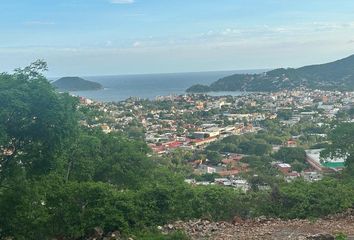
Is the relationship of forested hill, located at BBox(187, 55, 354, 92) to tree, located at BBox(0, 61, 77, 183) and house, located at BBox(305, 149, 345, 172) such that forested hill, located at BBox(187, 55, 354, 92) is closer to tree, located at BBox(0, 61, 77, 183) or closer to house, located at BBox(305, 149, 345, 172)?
house, located at BBox(305, 149, 345, 172)

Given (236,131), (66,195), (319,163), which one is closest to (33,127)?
(66,195)

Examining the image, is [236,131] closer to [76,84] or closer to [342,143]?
[342,143]

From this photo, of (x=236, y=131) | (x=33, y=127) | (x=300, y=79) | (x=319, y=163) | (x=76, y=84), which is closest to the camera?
(x=33, y=127)

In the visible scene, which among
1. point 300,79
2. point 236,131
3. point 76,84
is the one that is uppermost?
point 76,84

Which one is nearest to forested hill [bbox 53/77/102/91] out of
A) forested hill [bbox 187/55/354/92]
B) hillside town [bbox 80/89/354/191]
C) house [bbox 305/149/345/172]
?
forested hill [bbox 187/55/354/92]

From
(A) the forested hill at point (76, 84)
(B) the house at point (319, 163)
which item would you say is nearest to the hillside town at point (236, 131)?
(B) the house at point (319, 163)

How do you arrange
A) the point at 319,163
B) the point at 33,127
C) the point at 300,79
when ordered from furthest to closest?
the point at 300,79 → the point at 319,163 → the point at 33,127
